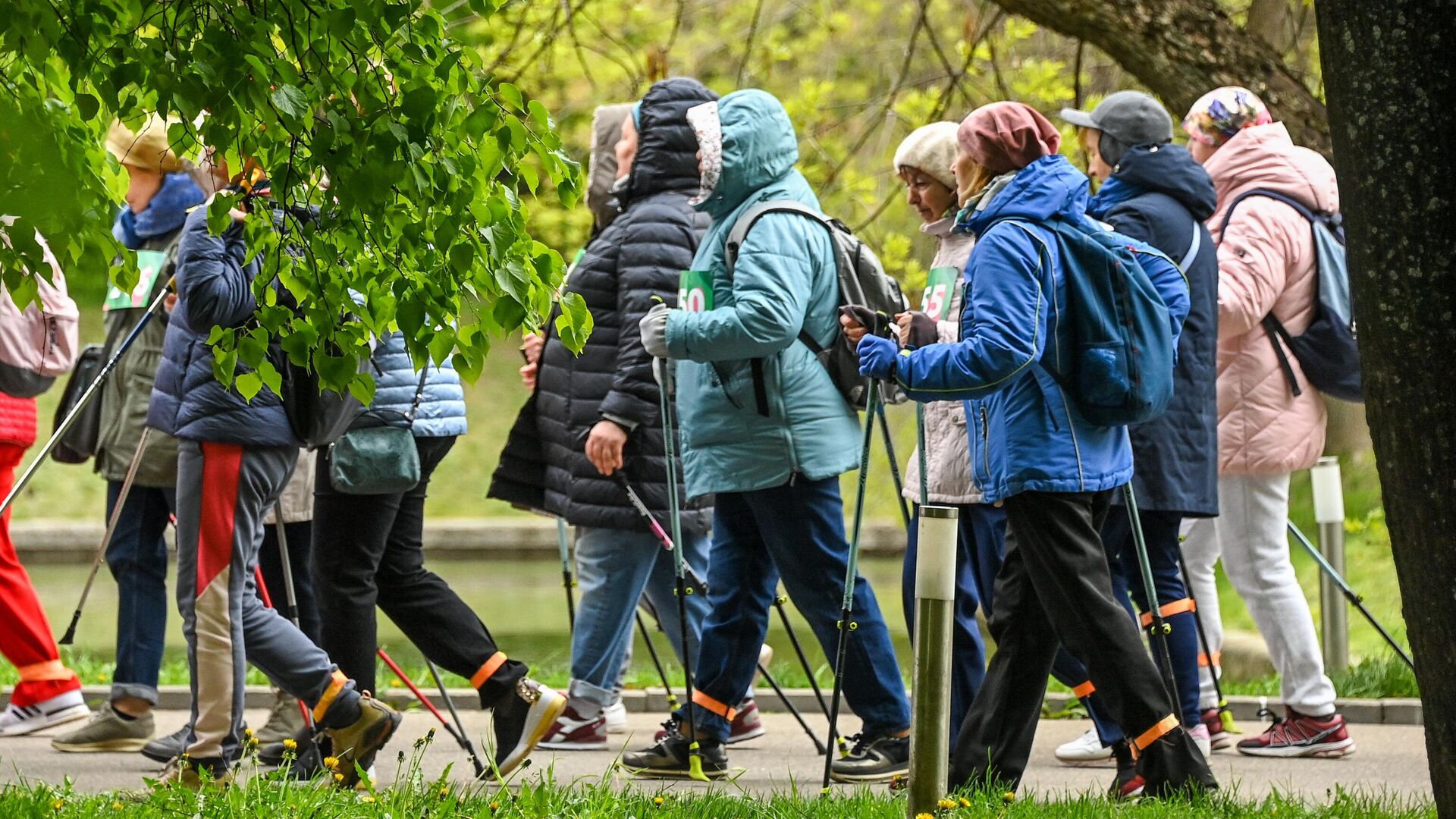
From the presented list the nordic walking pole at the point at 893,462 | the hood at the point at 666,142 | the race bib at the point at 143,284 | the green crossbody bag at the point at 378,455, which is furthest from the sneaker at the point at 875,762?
the race bib at the point at 143,284

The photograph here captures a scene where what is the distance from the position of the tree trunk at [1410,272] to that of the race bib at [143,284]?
12.6 ft

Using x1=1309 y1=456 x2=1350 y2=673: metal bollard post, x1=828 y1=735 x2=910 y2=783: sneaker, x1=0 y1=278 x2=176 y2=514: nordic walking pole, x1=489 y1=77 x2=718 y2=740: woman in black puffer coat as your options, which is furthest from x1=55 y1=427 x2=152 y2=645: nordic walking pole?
x1=1309 y1=456 x2=1350 y2=673: metal bollard post

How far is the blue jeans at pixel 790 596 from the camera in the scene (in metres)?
5.57

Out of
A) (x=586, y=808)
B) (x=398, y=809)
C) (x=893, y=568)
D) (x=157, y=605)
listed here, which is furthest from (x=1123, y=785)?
(x=893, y=568)

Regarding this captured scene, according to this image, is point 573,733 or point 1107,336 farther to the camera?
point 573,733

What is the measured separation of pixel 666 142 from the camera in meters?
6.22

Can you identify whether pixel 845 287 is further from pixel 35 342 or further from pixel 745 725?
pixel 35 342

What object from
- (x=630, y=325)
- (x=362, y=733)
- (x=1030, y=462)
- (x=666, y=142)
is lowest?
(x=362, y=733)

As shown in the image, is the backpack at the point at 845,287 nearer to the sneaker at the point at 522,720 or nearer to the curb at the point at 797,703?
the sneaker at the point at 522,720

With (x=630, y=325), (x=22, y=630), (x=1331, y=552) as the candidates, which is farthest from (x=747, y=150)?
(x=1331, y=552)

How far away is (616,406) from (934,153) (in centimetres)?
129

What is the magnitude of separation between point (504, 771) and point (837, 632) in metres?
1.07

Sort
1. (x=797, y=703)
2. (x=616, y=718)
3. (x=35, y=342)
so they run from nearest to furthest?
1. (x=35, y=342)
2. (x=616, y=718)
3. (x=797, y=703)

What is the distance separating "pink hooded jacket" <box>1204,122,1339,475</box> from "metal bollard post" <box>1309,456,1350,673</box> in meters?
1.13
